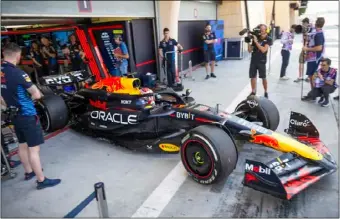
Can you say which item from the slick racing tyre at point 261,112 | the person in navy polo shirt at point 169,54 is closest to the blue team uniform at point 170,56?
the person in navy polo shirt at point 169,54

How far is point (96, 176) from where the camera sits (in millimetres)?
3412

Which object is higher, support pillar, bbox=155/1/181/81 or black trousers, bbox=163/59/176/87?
support pillar, bbox=155/1/181/81

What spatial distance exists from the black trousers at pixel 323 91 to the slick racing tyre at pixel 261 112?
2197 mm

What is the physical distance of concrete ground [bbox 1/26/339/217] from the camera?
8.84ft

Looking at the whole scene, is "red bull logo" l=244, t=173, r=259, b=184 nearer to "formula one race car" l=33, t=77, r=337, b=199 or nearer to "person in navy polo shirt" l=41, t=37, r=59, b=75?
"formula one race car" l=33, t=77, r=337, b=199

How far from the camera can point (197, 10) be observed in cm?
1155

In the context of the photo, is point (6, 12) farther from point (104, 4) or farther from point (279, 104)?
point (279, 104)

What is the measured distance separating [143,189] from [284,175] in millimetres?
1499

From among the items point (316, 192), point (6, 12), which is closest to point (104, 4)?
point (6, 12)

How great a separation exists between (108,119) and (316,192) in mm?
2886

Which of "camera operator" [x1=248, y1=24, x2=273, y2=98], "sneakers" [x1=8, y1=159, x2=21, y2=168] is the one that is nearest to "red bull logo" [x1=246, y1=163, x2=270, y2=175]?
"sneakers" [x1=8, y1=159, x2=21, y2=168]

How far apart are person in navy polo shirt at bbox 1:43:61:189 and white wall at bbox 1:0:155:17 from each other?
5.97 feet

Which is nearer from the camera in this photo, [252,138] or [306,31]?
[252,138]

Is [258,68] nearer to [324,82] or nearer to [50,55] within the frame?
[324,82]
